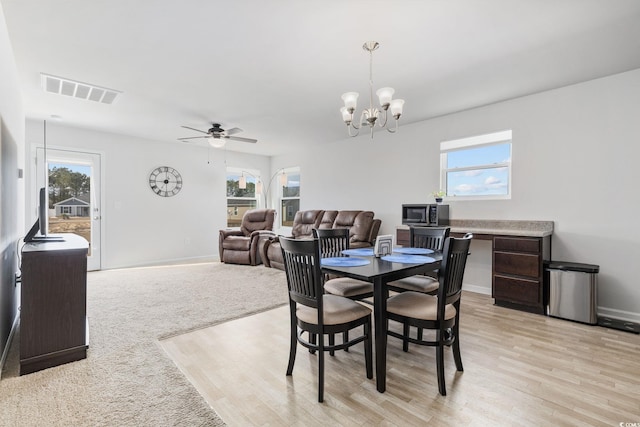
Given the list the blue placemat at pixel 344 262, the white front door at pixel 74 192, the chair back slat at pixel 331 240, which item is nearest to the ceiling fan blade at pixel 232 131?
the chair back slat at pixel 331 240

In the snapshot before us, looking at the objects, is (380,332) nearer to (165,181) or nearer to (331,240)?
(331,240)

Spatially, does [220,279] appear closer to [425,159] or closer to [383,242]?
[383,242]

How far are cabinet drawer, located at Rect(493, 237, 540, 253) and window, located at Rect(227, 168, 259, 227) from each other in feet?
18.4

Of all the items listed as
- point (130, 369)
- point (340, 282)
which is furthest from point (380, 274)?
point (130, 369)

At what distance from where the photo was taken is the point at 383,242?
8.17 feet

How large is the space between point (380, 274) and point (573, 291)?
258 centimetres

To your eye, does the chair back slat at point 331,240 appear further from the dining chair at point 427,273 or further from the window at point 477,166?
the window at point 477,166

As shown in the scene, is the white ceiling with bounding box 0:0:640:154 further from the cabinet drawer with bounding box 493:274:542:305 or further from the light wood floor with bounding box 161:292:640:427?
the light wood floor with bounding box 161:292:640:427

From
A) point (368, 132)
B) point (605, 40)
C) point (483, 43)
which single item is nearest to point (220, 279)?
point (368, 132)

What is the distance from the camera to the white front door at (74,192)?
4984 millimetres

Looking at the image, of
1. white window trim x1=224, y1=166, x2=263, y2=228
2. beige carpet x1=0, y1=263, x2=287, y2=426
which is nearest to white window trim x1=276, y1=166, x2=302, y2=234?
white window trim x1=224, y1=166, x2=263, y2=228

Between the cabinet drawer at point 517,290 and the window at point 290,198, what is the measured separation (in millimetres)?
4714

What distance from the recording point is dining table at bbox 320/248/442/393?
1804 mm

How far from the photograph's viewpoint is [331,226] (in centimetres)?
555
